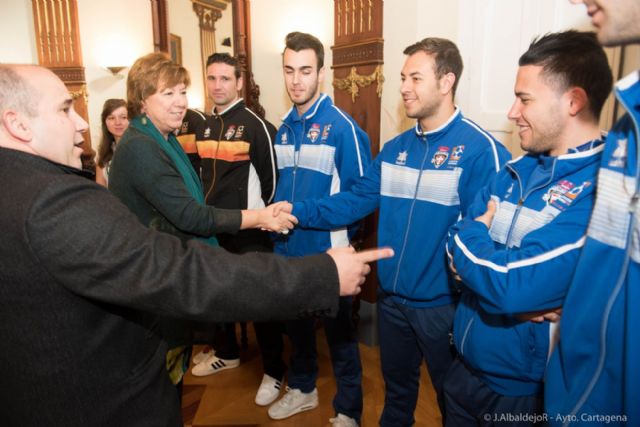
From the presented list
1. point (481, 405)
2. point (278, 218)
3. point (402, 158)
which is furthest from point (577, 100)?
point (278, 218)

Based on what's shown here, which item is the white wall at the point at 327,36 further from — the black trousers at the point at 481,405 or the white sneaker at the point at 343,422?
the white sneaker at the point at 343,422

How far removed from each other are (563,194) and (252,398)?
2.25m

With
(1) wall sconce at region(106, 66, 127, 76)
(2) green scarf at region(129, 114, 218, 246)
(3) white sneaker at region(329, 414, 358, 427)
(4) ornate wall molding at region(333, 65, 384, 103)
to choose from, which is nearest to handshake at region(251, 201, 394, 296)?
(2) green scarf at region(129, 114, 218, 246)

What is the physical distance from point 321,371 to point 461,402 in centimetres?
167

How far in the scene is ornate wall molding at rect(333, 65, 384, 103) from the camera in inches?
117

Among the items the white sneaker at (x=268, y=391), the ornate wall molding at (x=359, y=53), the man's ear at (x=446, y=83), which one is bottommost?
the white sneaker at (x=268, y=391)

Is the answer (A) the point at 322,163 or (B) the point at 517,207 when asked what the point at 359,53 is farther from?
(B) the point at 517,207

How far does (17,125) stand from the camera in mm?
1018

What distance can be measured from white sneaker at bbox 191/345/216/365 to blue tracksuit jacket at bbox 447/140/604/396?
7.38 feet

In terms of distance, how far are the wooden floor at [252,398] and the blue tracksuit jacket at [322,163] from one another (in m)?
0.99

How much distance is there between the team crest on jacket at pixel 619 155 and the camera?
96 cm

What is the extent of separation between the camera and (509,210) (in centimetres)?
136

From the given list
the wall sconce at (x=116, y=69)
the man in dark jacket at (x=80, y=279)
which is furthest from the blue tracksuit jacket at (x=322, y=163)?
the wall sconce at (x=116, y=69)

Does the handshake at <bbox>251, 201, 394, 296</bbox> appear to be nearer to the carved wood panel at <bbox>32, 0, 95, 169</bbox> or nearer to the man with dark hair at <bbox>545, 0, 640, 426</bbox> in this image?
the man with dark hair at <bbox>545, 0, 640, 426</bbox>
